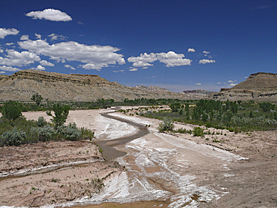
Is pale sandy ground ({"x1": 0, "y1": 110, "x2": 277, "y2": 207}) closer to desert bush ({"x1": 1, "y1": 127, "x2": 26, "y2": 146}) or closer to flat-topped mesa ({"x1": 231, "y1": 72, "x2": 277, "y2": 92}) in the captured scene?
desert bush ({"x1": 1, "y1": 127, "x2": 26, "y2": 146})

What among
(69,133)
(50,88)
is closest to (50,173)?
(69,133)

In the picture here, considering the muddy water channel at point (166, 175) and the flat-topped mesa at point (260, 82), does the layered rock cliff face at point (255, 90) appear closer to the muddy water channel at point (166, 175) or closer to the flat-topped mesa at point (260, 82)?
the flat-topped mesa at point (260, 82)

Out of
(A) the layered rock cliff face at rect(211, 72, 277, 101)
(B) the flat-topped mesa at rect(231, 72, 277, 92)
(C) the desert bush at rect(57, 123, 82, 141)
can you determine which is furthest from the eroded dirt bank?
(B) the flat-topped mesa at rect(231, 72, 277, 92)

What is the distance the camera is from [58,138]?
45.6ft

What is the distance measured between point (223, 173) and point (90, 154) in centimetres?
737

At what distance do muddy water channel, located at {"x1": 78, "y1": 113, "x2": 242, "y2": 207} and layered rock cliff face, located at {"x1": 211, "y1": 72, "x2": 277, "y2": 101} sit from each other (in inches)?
3208

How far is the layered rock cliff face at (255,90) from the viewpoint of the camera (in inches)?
3514

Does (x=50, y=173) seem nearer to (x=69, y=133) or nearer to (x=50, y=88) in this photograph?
(x=69, y=133)

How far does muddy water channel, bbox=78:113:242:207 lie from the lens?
6.51 metres

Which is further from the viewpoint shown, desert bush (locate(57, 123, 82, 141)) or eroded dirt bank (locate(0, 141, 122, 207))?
desert bush (locate(57, 123, 82, 141))

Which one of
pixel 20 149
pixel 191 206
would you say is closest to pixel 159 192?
pixel 191 206

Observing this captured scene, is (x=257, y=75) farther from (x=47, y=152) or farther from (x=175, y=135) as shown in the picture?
(x=47, y=152)

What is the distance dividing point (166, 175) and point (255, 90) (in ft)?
371

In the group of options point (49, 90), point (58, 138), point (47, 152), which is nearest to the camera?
point (47, 152)
